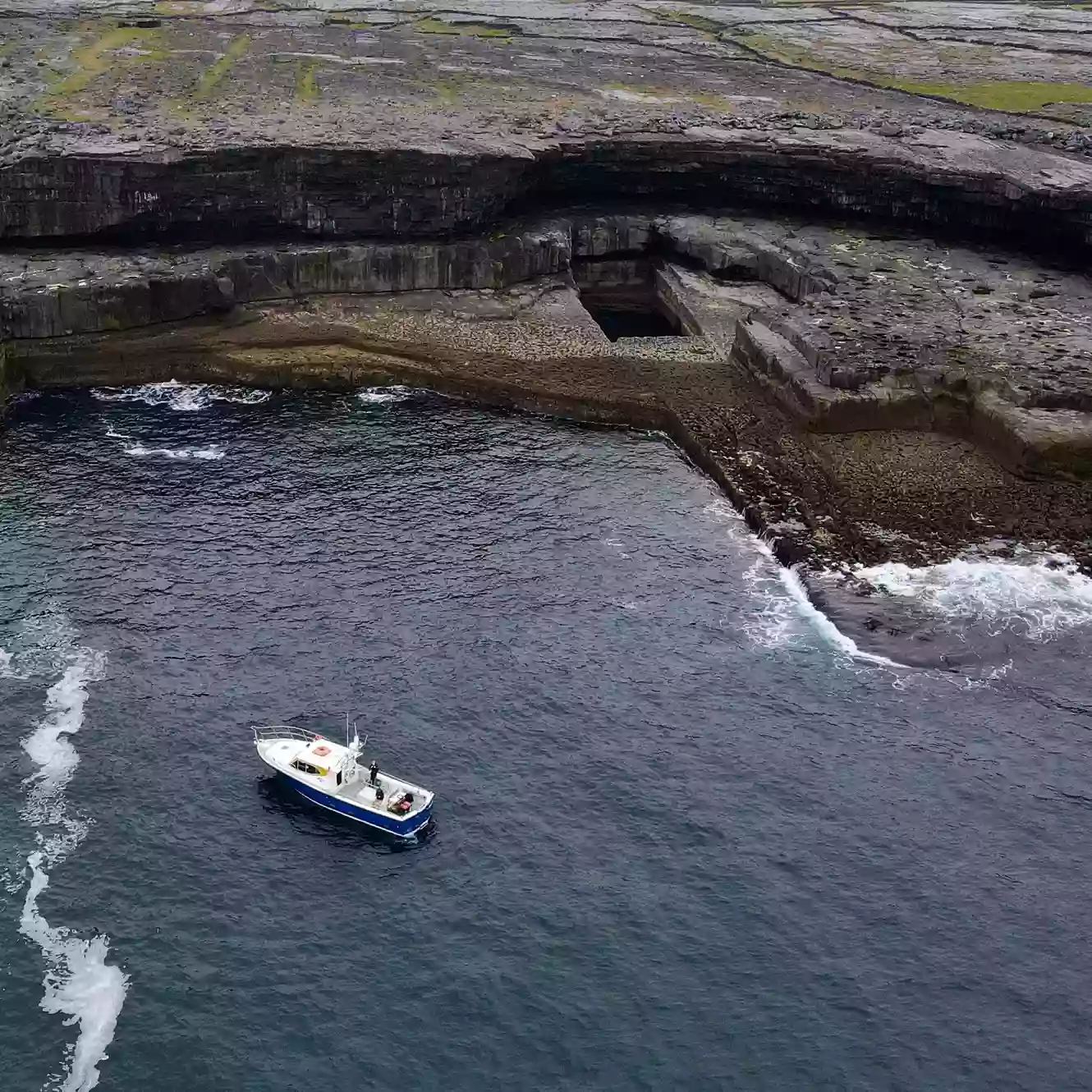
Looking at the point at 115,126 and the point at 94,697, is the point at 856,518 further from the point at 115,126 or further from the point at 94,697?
the point at 115,126

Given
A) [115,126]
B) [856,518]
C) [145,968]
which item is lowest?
[145,968]

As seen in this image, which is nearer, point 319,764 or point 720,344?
point 319,764

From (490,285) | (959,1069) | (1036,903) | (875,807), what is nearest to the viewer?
(959,1069)

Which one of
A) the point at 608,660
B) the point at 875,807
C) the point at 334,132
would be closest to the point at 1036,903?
the point at 875,807

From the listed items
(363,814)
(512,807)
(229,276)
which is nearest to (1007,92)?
(229,276)

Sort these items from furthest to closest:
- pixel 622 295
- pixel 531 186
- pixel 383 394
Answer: pixel 622 295 < pixel 531 186 < pixel 383 394

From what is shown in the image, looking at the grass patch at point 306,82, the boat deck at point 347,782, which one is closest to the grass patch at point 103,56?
the grass patch at point 306,82

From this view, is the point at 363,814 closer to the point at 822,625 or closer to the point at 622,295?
the point at 822,625
